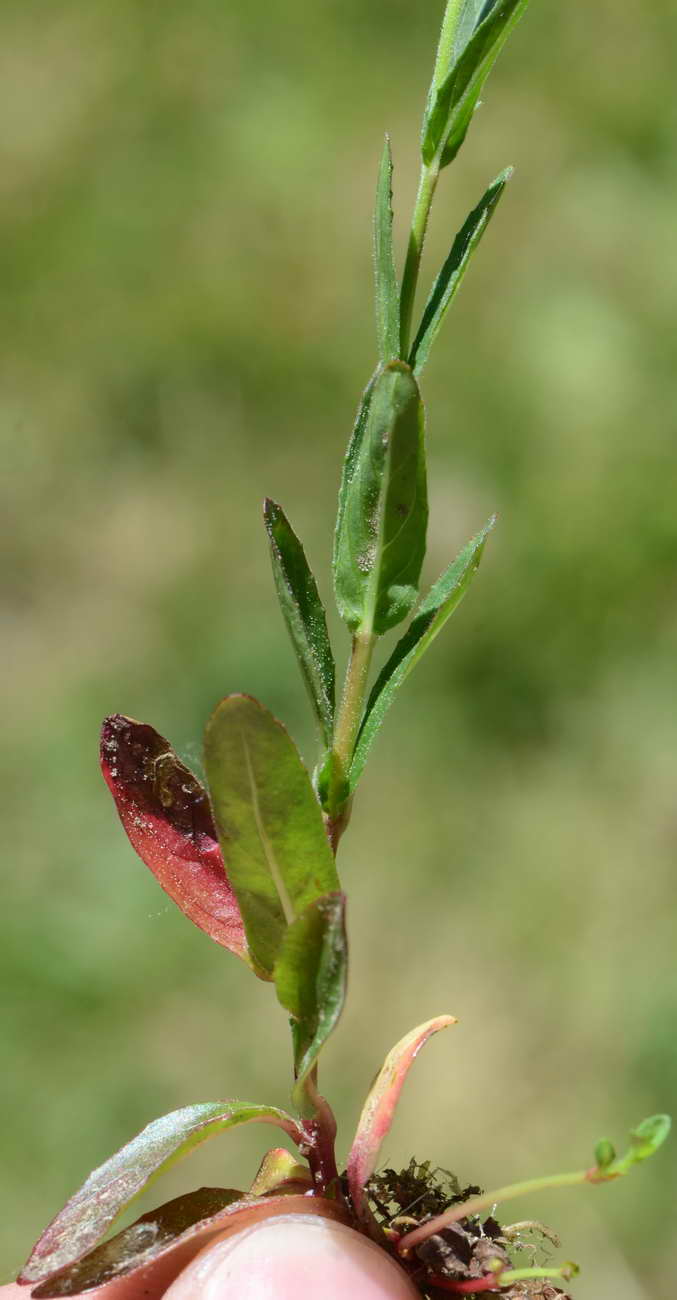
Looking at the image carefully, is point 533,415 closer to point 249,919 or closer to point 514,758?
point 514,758

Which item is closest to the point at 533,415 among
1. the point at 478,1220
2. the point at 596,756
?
the point at 596,756

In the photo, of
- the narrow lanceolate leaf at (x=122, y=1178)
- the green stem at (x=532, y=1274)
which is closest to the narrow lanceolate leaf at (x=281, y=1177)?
the narrow lanceolate leaf at (x=122, y=1178)

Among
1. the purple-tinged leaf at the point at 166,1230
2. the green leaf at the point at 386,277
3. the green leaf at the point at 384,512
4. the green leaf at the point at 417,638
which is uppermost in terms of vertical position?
the green leaf at the point at 386,277

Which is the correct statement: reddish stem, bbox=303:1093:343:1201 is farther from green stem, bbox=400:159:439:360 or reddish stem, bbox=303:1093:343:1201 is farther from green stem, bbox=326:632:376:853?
green stem, bbox=400:159:439:360

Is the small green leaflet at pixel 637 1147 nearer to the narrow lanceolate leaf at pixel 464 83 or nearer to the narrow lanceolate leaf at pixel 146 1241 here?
the narrow lanceolate leaf at pixel 146 1241

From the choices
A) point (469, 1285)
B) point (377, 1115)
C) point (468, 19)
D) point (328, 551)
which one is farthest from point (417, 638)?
point (328, 551)

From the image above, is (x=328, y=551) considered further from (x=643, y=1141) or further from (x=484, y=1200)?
(x=643, y=1141)
